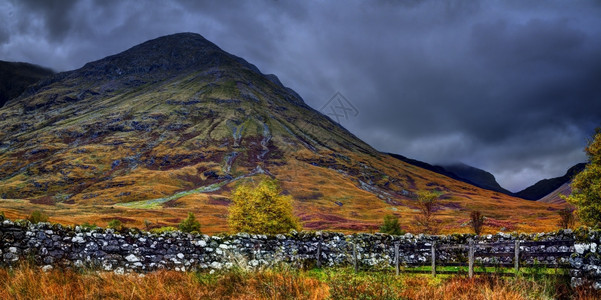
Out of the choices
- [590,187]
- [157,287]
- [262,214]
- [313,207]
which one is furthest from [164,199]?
[157,287]

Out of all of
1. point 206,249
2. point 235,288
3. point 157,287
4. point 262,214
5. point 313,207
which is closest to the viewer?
point 157,287

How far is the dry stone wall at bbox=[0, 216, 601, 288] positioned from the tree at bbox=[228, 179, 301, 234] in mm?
12803

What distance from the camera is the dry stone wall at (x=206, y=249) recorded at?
9.78 m

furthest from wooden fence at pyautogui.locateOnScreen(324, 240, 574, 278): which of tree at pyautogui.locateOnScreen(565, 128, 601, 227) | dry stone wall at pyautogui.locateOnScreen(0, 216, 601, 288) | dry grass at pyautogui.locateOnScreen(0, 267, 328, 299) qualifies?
tree at pyautogui.locateOnScreen(565, 128, 601, 227)

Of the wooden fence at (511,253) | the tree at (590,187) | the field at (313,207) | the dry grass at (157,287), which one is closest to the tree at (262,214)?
the wooden fence at (511,253)

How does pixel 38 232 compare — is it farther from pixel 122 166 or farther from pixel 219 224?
pixel 122 166

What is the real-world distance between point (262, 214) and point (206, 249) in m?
15.7

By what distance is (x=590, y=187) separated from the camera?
88.6 ft

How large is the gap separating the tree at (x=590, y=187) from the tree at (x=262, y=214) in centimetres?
2335

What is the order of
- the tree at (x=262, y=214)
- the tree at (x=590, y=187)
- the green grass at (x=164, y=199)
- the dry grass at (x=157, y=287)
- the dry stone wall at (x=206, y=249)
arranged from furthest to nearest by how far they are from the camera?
the green grass at (x=164, y=199) → the tree at (x=262, y=214) → the tree at (x=590, y=187) → the dry stone wall at (x=206, y=249) → the dry grass at (x=157, y=287)

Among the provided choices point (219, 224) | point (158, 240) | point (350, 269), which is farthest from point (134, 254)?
point (219, 224)

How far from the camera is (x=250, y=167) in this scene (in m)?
178

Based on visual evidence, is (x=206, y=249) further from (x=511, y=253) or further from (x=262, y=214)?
(x=262, y=214)

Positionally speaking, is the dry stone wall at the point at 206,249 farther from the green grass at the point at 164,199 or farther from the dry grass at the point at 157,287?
the green grass at the point at 164,199
